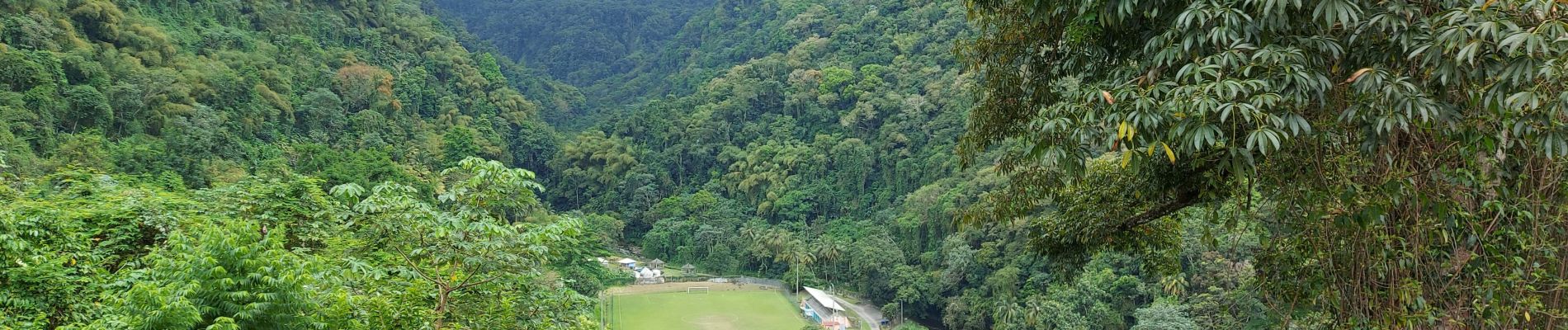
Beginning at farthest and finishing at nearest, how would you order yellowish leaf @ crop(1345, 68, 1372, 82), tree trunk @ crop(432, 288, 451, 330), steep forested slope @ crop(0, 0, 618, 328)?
1. tree trunk @ crop(432, 288, 451, 330)
2. steep forested slope @ crop(0, 0, 618, 328)
3. yellowish leaf @ crop(1345, 68, 1372, 82)

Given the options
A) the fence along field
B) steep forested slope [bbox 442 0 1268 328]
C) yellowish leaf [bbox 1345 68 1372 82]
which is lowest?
the fence along field

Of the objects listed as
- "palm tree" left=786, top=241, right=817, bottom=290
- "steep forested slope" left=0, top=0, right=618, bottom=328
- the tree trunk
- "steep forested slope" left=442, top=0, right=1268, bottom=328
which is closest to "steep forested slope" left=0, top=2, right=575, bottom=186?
"steep forested slope" left=0, top=0, right=618, bottom=328

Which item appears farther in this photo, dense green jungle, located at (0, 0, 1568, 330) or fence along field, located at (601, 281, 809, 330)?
fence along field, located at (601, 281, 809, 330)

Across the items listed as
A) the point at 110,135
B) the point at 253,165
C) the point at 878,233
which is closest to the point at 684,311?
the point at 878,233

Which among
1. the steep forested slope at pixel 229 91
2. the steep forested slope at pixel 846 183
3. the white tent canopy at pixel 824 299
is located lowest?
the white tent canopy at pixel 824 299

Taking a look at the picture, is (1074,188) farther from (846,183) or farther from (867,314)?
(846,183)

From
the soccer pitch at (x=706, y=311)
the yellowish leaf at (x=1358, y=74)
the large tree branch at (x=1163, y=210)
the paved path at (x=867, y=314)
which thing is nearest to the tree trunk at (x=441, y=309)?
the large tree branch at (x=1163, y=210)

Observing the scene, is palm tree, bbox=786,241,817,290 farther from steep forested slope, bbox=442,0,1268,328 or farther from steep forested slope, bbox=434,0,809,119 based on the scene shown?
steep forested slope, bbox=434,0,809,119

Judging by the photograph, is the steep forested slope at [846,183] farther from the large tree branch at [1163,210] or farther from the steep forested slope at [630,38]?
the large tree branch at [1163,210]
